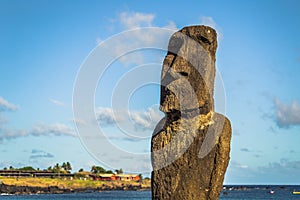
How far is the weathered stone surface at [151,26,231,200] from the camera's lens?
12.5 m

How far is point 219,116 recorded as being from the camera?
42.5 ft

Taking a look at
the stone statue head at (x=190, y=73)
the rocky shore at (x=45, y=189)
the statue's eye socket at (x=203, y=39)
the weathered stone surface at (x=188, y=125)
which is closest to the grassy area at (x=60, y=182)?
the rocky shore at (x=45, y=189)

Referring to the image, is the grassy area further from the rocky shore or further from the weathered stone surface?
the weathered stone surface

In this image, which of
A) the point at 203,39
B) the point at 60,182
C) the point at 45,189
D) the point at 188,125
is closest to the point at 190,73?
the point at 203,39

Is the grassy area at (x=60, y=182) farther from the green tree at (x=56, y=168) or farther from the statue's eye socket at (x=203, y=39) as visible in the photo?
the statue's eye socket at (x=203, y=39)

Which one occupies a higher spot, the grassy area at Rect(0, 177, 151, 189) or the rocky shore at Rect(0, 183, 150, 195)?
the grassy area at Rect(0, 177, 151, 189)

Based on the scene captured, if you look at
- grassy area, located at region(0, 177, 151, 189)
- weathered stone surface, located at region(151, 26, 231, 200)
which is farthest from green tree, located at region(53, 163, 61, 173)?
weathered stone surface, located at region(151, 26, 231, 200)

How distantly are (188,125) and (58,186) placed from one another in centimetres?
11543

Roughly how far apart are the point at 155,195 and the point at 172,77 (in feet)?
9.22

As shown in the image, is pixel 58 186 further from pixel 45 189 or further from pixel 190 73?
pixel 190 73

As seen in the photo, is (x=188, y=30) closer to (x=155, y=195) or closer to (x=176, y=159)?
(x=176, y=159)

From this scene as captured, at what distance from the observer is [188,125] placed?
12695 mm

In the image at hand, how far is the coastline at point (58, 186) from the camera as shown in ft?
372

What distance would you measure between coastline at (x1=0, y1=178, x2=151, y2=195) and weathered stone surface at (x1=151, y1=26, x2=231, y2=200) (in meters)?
103
